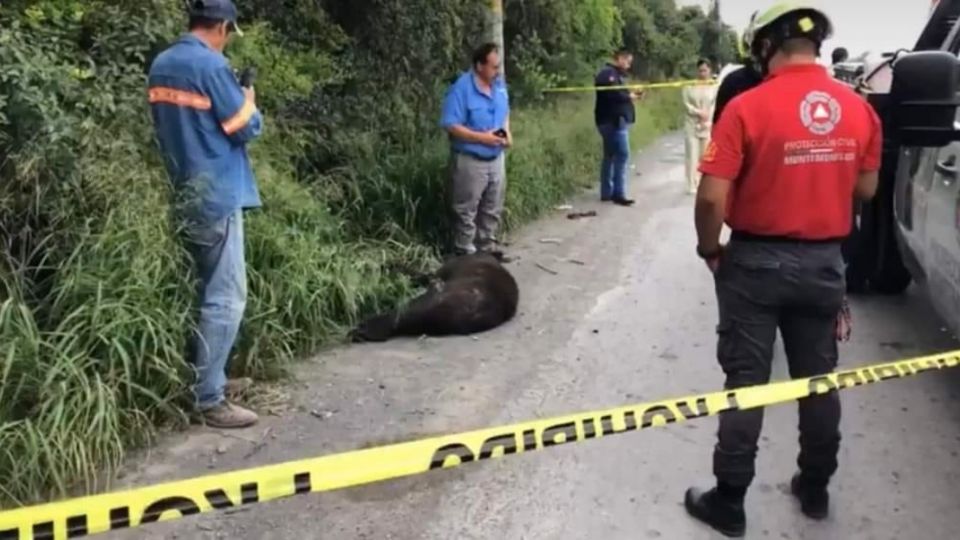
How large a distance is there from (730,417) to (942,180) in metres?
1.43

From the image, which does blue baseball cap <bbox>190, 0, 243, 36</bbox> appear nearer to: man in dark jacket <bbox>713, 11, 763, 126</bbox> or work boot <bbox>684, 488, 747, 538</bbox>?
man in dark jacket <bbox>713, 11, 763, 126</bbox>

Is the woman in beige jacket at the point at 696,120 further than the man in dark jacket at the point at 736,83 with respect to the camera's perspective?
Yes

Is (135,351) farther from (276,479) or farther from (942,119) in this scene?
(942,119)

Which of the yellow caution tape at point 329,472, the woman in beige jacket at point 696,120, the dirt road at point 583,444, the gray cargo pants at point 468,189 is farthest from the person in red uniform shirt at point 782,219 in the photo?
the woman in beige jacket at point 696,120

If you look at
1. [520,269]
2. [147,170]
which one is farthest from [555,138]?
[147,170]

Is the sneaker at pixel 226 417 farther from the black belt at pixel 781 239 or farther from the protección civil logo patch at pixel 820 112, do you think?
the protección civil logo patch at pixel 820 112

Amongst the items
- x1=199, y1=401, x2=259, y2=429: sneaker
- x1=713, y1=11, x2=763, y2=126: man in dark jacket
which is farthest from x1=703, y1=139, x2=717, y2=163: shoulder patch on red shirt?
x1=199, y1=401, x2=259, y2=429: sneaker

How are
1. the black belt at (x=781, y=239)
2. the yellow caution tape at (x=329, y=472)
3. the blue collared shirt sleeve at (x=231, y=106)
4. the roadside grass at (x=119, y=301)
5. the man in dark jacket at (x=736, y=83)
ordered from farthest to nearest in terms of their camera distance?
the man in dark jacket at (x=736, y=83) < the blue collared shirt sleeve at (x=231, y=106) < the roadside grass at (x=119, y=301) < the black belt at (x=781, y=239) < the yellow caution tape at (x=329, y=472)

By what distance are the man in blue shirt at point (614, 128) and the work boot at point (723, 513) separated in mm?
7696

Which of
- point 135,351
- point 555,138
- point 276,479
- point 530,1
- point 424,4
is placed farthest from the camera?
point 530,1

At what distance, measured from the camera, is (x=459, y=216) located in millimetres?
7699

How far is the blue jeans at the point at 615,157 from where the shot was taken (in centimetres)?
1123

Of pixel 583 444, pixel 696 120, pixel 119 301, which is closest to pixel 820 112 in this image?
pixel 583 444

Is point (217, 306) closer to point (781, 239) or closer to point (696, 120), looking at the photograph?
point (781, 239)
